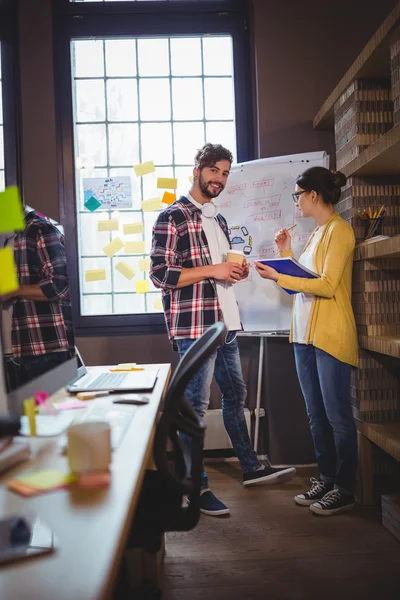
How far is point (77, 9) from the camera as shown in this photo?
10.6ft

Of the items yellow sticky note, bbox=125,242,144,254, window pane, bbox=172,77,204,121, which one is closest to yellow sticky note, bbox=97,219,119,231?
yellow sticky note, bbox=125,242,144,254

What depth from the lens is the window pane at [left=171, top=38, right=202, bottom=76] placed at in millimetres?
3318

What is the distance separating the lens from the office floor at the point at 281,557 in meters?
1.77

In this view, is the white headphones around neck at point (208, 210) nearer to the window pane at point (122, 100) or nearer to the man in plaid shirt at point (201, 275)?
the man in plaid shirt at point (201, 275)

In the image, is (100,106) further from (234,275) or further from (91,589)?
(91,589)

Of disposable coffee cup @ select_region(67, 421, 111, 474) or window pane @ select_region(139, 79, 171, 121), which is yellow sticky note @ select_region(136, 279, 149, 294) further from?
disposable coffee cup @ select_region(67, 421, 111, 474)

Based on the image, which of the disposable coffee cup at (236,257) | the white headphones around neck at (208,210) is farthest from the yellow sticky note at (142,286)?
the disposable coffee cup at (236,257)

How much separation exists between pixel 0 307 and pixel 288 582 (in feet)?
4.52

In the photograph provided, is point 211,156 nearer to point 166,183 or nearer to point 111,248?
point 166,183

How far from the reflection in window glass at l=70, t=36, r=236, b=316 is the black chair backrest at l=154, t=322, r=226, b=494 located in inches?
76.1

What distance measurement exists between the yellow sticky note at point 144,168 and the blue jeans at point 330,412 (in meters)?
1.43

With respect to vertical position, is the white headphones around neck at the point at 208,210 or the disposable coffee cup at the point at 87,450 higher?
the white headphones around neck at the point at 208,210

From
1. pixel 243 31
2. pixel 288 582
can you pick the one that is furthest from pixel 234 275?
pixel 243 31

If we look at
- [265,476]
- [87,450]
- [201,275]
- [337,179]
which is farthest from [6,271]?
[265,476]
